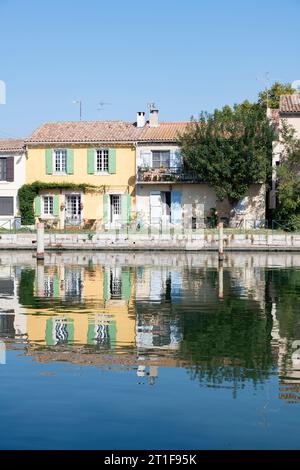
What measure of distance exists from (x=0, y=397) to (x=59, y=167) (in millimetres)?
41598

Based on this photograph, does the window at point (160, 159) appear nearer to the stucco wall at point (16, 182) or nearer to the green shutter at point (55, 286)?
the stucco wall at point (16, 182)

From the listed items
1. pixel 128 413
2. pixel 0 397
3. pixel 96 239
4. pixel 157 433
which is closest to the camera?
pixel 157 433

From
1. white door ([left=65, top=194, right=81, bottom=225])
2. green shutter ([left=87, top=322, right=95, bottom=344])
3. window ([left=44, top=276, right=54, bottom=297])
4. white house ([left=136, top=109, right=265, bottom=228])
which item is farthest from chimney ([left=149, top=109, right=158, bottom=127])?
green shutter ([left=87, top=322, right=95, bottom=344])

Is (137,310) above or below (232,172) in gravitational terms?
below

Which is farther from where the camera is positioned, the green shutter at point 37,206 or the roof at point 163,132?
the green shutter at point 37,206

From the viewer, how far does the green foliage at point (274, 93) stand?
2345 inches

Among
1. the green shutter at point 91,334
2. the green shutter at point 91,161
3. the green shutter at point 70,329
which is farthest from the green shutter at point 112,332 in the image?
the green shutter at point 91,161

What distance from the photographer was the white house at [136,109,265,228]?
49.3 metres

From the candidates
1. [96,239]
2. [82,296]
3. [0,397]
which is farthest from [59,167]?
[0,397]

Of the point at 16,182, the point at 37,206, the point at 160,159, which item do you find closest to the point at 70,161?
the point at 37,206

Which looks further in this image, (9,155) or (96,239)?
(9,155)

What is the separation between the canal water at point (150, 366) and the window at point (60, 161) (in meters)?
25.4

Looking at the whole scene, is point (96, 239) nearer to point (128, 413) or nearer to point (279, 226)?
point (279, 226)
